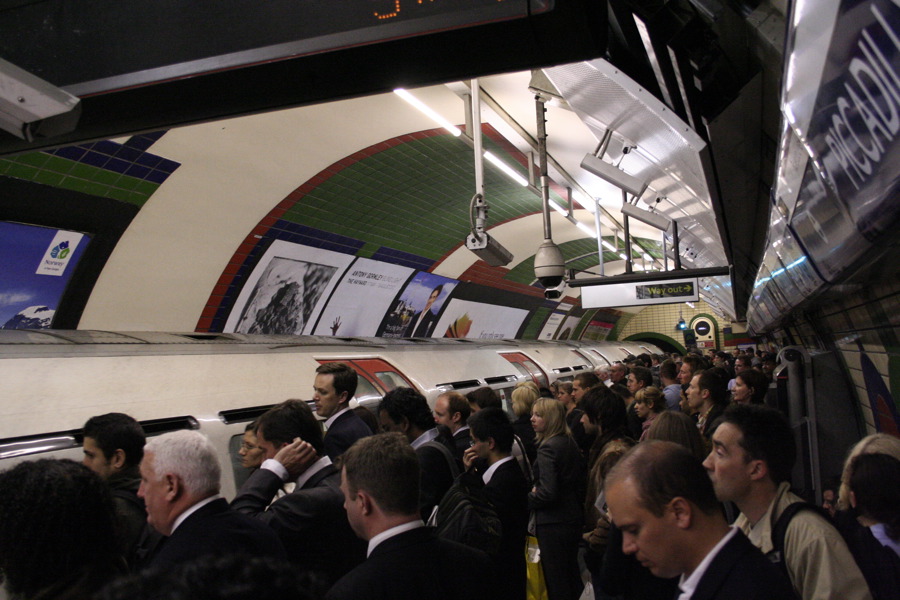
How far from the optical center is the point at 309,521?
2.80 metres

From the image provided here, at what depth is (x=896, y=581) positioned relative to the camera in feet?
7.11

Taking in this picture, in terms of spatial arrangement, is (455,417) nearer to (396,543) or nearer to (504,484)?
(504,484)

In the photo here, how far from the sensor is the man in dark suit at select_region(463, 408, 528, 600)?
3.78m

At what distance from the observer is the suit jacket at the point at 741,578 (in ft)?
5.02

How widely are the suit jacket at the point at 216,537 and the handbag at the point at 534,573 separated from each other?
2.21 metres

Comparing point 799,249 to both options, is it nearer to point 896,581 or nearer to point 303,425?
point 896,581

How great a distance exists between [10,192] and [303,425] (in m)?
4.91

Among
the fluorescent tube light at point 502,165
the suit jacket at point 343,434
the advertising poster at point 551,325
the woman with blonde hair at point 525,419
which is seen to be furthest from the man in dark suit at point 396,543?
the advertising poster at point 551,325

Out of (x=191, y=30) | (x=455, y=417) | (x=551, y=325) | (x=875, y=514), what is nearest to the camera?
Answer: (x=191, y=30)

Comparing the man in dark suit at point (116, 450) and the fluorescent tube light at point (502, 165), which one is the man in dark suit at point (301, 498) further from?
the fluorescent tube light at point (502, 165)

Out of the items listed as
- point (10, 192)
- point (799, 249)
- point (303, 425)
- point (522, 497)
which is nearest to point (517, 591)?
point (522, 497)

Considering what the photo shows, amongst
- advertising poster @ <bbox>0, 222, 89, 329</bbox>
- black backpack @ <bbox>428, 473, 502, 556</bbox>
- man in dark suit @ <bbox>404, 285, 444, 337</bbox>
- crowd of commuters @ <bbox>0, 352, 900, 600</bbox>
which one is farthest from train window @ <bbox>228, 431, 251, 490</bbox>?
man in dark suit @ <bbox>404, 285, 444, 337</bbox>

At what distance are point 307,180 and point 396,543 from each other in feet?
24.5

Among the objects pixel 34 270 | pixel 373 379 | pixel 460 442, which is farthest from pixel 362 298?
pixel 460 442
